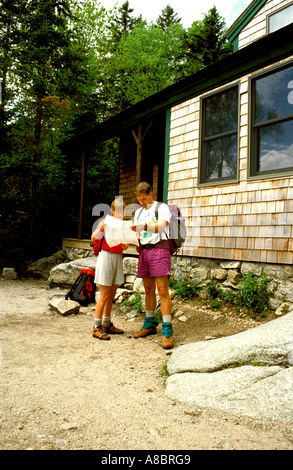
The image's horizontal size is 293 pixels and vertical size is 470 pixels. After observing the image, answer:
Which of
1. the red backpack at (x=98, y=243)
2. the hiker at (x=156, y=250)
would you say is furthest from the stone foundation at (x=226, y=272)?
the red backpack at (x=98, y=243)

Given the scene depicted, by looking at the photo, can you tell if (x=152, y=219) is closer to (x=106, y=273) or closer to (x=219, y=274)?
(x=106, y=273)

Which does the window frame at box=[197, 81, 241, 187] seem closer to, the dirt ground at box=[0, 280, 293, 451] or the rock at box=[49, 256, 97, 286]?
the dirt ground at box=[0, 280, 293, 451]

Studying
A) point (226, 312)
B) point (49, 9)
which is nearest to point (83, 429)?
point (226, 312)

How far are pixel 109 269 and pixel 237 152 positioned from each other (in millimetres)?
3364

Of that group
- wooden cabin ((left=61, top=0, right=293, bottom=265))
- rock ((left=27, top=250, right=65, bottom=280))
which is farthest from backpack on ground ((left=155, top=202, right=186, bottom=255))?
rock ((left=27, top=250, right=65, bottom=280))

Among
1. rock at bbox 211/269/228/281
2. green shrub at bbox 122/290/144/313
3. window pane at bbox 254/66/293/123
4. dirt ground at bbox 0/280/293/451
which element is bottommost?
dirt ground at bbox 0/280/293/451

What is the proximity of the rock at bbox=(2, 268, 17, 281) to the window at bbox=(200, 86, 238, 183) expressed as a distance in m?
6.53

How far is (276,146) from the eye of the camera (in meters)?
5.81

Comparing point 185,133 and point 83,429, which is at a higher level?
point 185,133

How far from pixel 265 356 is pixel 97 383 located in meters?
1.54

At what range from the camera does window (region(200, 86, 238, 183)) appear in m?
6.57

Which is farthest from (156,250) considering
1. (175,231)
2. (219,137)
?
(219,137)

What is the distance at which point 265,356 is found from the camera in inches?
122

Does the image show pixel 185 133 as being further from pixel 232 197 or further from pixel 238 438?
pixel 238 438
